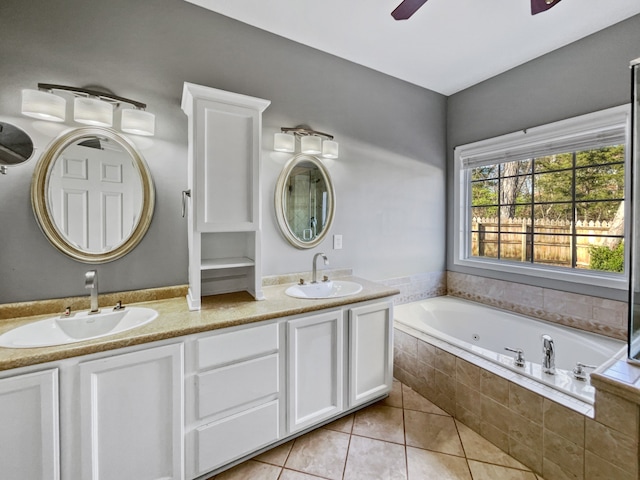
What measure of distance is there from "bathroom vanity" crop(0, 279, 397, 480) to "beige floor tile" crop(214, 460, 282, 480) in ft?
0.19

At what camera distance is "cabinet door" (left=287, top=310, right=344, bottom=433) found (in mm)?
1650

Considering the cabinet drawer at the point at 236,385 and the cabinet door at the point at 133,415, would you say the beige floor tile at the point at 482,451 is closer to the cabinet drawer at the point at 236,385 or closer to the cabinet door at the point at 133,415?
the cabinet drawer at the point at 236,385

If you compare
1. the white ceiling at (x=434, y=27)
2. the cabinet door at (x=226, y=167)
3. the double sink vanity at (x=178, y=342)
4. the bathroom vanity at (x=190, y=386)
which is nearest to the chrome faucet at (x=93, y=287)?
the double sink vanity at (x=178, y=342)

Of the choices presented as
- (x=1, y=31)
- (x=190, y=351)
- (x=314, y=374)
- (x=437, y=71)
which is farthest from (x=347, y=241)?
(x=1, y=31)

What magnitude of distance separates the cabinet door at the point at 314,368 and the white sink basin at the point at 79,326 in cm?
77

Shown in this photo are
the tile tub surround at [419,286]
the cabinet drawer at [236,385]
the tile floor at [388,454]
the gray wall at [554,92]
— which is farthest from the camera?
the tile tub surround at [419,286]

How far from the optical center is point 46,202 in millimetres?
1494

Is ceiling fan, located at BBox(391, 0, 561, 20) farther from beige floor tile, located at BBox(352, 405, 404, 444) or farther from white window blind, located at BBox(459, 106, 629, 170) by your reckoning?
beige floor tile, located at BBox(352, 405, 404, 444)

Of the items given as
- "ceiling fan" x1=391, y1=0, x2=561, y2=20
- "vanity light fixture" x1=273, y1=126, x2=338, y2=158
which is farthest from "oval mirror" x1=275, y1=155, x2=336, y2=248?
"ceiling fan" x1=391, y1=0, x2=561, y2=20

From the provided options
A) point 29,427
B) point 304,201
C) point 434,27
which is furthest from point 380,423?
point 434,27

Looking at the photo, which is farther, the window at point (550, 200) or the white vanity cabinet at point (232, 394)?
the window at point (550, 200)

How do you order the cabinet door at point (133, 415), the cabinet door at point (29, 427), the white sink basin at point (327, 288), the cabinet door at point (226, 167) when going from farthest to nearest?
1. the white sink basin at point (327, 288)
2. the cabinet door at point (226, 167)
3. the cabinet door at point (133, 415)
4. the cabinet door at point (29, 427)

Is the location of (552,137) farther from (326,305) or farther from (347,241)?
(326,305)

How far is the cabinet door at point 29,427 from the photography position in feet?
3.43
